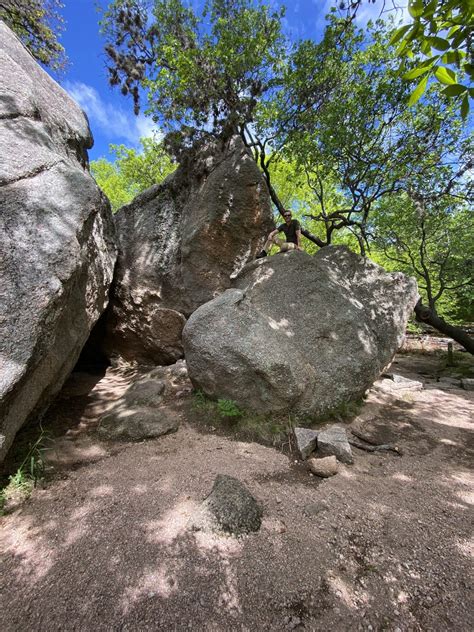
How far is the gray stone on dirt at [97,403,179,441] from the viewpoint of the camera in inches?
166

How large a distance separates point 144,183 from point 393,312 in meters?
17.2

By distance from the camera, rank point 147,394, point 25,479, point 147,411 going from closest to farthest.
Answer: point 25,479 → point 147,411 → point 147,394

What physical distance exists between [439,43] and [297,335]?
4134mm

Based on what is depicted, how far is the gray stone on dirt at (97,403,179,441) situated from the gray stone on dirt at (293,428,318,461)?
189cm

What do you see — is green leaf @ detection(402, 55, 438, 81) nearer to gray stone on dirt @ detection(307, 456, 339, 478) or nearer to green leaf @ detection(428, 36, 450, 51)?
green leaf @ detection(428, 36, 450, 51)

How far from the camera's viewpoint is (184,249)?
7383 mm

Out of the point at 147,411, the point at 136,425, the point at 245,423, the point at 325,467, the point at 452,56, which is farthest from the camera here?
the point at 147,411

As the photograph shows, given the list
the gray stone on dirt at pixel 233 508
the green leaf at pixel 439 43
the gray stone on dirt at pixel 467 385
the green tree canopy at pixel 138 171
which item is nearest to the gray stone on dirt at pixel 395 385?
the gray stone on dirt at pixel 467 385

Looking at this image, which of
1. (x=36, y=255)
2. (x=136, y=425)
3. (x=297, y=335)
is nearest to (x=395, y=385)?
(x=297, y=335)

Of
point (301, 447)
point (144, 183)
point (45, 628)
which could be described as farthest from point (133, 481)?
point (144, 183)

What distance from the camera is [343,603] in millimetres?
2092

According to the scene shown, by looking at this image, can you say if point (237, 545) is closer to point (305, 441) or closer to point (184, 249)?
point (305, 441)

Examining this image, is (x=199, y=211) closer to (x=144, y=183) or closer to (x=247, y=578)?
(x=247, y=578)

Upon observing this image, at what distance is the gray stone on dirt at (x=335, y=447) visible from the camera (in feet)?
12.6
